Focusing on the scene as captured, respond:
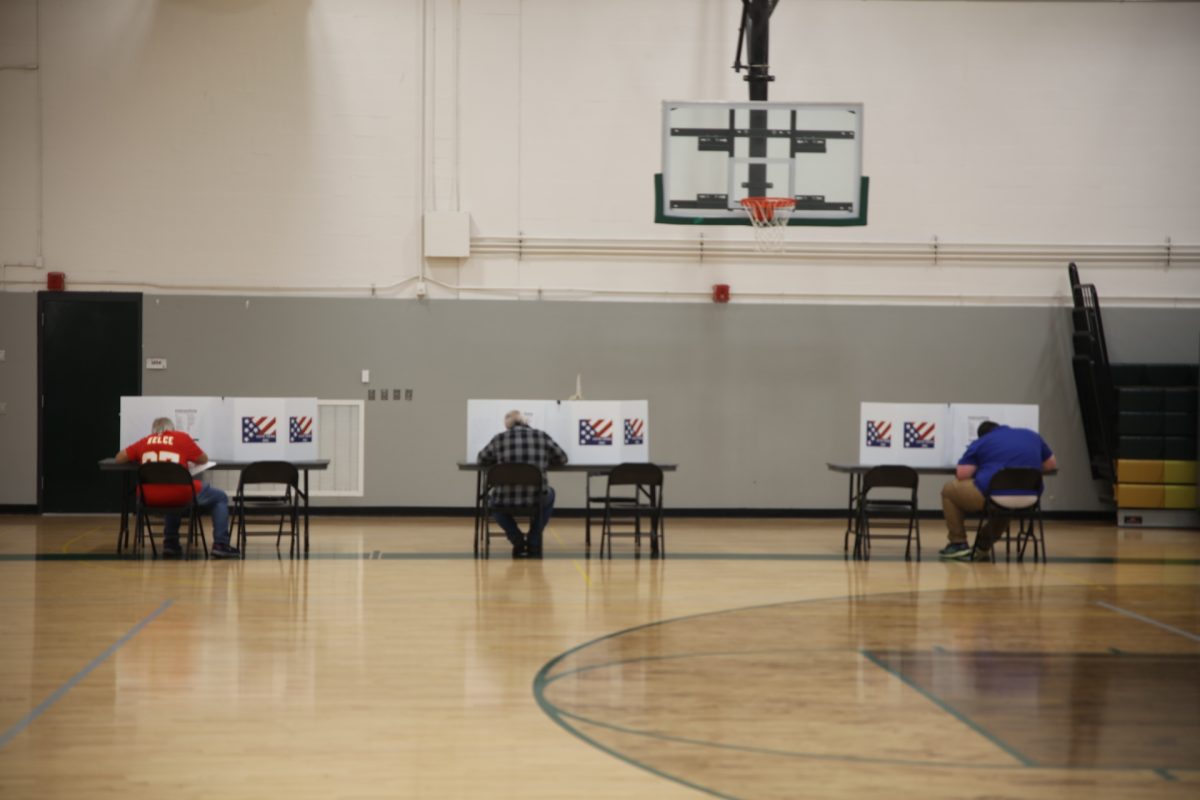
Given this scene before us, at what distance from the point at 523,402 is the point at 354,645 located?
15.5ft

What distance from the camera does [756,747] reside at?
14.6 feet

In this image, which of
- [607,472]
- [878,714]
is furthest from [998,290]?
[878,714]

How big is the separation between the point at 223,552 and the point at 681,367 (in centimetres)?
535

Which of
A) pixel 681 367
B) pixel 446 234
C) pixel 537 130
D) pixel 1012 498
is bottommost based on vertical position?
pixel 1012 498

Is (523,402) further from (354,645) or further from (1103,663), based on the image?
(1103,663)

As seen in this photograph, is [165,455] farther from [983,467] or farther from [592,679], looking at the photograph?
[983,467]

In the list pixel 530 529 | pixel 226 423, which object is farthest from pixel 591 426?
pixel 226 423

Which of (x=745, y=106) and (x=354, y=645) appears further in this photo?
(x=745, y=106)

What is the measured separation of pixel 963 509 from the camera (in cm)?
1000

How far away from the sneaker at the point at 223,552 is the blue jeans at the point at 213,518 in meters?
0.03

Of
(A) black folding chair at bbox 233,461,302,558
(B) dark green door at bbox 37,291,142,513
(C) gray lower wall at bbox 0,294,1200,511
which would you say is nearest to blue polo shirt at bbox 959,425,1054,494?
(C) gray lower wall at bbox 0,294,1200,511

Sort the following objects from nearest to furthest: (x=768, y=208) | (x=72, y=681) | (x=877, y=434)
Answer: (x=72, y=681) → (x=768, y=208) → (x=877, y=434)

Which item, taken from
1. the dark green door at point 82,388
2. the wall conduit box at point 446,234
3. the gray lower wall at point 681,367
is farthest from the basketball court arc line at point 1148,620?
the dark green door at point 82,388

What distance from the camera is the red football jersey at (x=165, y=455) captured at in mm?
9195
